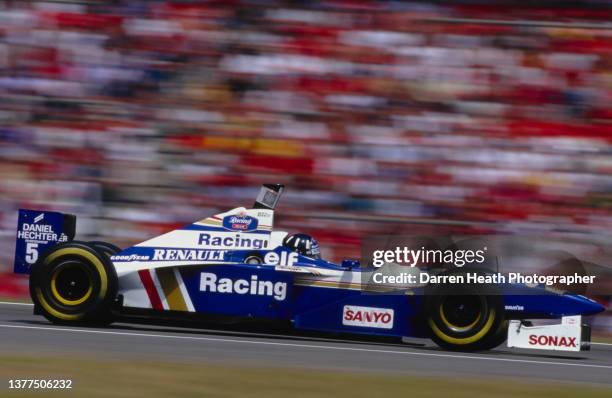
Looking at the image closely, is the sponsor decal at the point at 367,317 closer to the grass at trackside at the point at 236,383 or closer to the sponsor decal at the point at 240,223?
the sponsor decal at the point at 240,223

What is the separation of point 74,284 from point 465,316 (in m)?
3.20

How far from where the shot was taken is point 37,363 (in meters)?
6.74

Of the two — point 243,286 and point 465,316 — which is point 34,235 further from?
point 465,316

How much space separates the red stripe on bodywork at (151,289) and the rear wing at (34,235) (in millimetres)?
935

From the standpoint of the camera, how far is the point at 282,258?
28.7 feet

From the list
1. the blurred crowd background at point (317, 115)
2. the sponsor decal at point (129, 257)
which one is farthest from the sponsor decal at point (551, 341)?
the sponsor decal at point (129, 257)

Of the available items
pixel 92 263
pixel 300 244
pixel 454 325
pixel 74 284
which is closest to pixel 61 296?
pixel 74 284

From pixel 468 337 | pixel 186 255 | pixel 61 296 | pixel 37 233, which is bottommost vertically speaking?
pixel 468 337

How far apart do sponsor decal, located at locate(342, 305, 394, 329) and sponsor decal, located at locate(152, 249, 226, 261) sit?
1131 mm

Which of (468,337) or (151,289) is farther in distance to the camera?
(151,289)

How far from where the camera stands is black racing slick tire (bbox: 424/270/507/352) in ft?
27.2

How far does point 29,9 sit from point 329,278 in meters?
6.38

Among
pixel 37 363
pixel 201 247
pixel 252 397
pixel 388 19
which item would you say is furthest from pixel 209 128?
pixel 252 397

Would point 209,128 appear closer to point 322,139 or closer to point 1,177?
point 322,139
